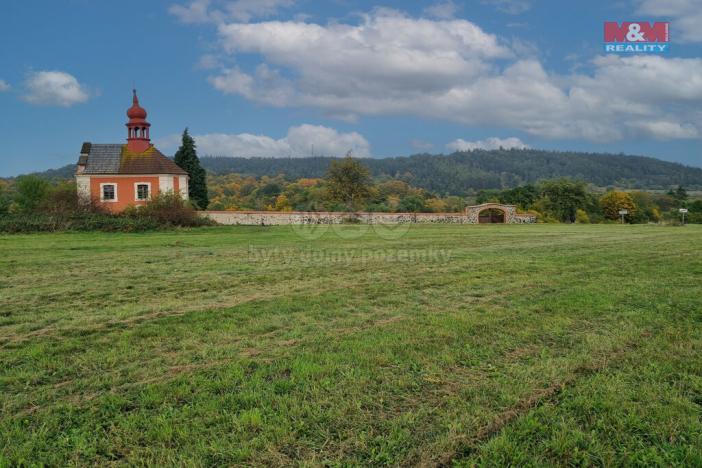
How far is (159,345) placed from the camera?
4504 millimetres

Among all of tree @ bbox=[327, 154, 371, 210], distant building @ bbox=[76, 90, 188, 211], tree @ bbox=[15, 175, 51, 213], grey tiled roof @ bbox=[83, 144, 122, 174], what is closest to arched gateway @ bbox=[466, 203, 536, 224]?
tree @ bbox=[327, 154, 371, 210]

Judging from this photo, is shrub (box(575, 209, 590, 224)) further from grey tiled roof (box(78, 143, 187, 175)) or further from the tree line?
grey tiled roof (box(78, 143, 187, 175))

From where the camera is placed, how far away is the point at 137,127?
3550cm

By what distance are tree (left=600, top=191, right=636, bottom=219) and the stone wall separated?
1073 inches

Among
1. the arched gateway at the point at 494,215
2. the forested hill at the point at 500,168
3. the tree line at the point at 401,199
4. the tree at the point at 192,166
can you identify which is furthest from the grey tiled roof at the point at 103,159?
the forested hill at the point at 500,168

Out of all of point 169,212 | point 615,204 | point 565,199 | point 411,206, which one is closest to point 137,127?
point 169,212

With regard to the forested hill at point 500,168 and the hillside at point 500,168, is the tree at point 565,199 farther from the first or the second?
the hillside at point 500,168

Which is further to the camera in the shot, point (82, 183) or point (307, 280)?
point (82, 183)

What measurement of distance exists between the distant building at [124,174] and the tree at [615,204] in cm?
4819

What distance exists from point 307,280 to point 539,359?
4860 mm

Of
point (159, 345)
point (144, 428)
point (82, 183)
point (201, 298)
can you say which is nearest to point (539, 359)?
point (144, 428)

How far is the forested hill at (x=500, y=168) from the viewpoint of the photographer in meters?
123

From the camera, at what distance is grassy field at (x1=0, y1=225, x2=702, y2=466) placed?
2705 mm

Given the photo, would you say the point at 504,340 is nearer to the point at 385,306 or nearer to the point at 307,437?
the point at 385,306
